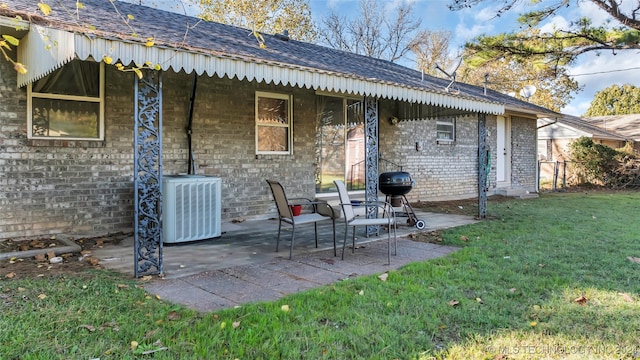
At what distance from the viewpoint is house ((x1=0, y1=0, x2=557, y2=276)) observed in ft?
14.5

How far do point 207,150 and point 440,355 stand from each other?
5.96 meters

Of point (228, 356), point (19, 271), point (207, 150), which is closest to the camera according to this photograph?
point (228, 356)

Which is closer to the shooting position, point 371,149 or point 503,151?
point 371,149

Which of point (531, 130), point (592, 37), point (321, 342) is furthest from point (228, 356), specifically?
point (531, 130)

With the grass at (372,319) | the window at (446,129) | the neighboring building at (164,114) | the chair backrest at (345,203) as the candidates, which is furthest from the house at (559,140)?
the grass at (372,319)

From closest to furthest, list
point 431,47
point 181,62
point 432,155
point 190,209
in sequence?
point 181,62
point 190,209
point 432,155
point 431,47

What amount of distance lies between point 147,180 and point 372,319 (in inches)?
109

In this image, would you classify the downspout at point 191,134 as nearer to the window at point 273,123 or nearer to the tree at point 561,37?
the window at point 273,123

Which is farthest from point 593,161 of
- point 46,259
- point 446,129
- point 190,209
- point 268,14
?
point 46,259

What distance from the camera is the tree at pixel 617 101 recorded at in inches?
1767

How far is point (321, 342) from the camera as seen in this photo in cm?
288

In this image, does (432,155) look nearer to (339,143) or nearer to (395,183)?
(339,143)

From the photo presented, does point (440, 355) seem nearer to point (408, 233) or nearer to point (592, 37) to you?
point (408, 233)

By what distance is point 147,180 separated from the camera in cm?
456
